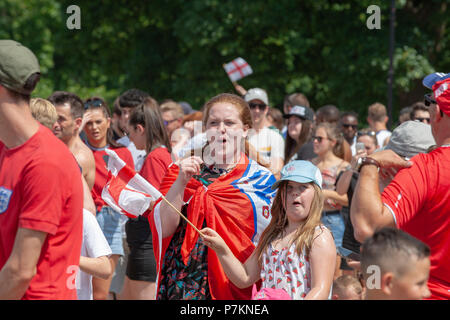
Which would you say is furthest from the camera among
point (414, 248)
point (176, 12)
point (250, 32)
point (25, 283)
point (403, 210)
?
point (176, 12)

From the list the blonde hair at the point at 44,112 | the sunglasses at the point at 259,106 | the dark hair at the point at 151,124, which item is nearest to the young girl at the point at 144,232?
the dark hair at the point at 151,124

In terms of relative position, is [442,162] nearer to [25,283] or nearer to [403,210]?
[403,210]

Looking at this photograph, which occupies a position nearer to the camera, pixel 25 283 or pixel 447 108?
pixel 25 283

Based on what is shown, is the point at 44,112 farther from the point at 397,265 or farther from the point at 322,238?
the point at 397,265

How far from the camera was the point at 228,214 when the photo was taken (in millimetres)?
3883

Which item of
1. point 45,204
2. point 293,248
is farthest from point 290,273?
point 45,204

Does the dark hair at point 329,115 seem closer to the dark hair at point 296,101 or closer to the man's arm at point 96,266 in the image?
the dark hair at point 296,101

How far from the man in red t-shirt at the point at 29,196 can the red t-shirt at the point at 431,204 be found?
1.43 meters

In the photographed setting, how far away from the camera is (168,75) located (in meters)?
19.0

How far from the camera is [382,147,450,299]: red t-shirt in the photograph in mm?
3102

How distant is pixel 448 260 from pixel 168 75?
53.7ft

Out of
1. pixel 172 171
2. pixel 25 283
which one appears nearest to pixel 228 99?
pixel 172 171

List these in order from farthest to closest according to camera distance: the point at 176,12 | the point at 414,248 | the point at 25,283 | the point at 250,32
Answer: the point at 176,12 → the point at 250,32 → the point at 414,248 → the point at 25,283

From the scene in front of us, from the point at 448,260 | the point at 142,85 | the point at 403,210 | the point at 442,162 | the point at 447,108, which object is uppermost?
the point at 142,85
